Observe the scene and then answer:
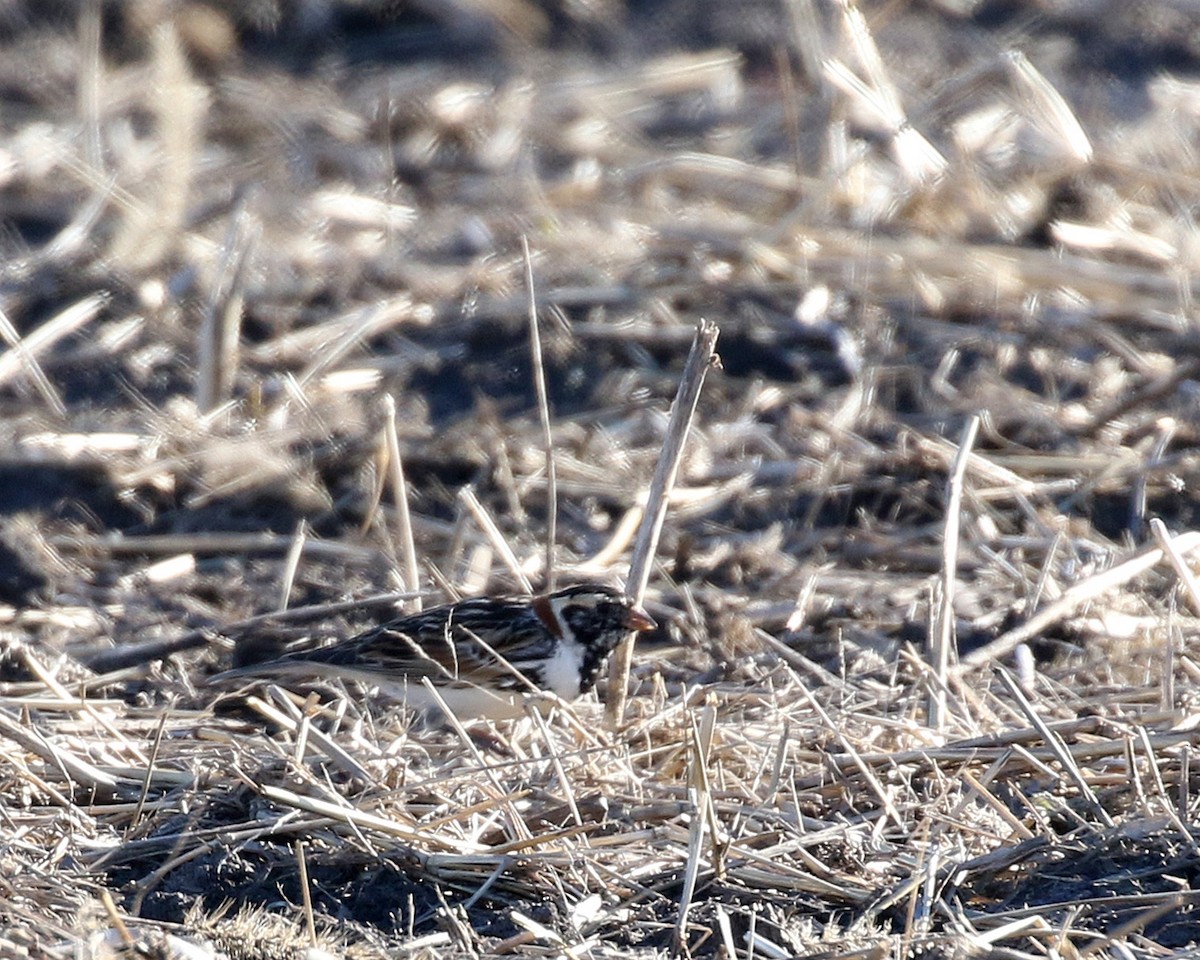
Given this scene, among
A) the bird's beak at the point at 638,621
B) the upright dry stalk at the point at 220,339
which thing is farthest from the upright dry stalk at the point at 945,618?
the upright dry stalk at the point at 220,339

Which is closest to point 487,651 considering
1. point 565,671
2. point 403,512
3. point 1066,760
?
point 565,671

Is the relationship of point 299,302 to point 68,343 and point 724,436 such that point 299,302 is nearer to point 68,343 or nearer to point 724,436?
point 68,343

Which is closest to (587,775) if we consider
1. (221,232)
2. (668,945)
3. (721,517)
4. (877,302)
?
(668,945)

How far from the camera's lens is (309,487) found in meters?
6.95

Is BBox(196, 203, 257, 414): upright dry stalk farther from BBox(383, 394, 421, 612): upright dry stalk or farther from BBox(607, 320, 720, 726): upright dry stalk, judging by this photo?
BBox(607, 320, 720, 726): upright dry stalk

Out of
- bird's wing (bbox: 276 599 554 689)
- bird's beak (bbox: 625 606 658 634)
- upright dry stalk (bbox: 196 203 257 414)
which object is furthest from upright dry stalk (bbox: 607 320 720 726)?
upright dry stalk (bbox: 196 203 257 414)

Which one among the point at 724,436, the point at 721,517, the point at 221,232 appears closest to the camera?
the point at 721,517

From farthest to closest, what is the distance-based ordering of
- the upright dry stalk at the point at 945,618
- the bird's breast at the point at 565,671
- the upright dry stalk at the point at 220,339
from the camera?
1. the upright dry stalk at the point at 220,339
2. the bird's breast at the point at 565,671
3. the upright dry stalk at the point at 945,618

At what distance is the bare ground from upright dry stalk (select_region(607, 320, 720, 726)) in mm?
160

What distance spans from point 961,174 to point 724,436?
257 centimetres

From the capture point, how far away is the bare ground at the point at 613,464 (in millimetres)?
4285

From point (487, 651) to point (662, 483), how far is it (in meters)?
0.77

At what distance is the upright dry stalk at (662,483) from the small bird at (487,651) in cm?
12

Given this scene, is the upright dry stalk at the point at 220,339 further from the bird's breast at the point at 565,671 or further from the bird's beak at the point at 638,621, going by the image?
the bird's beak at the point at 638,621
